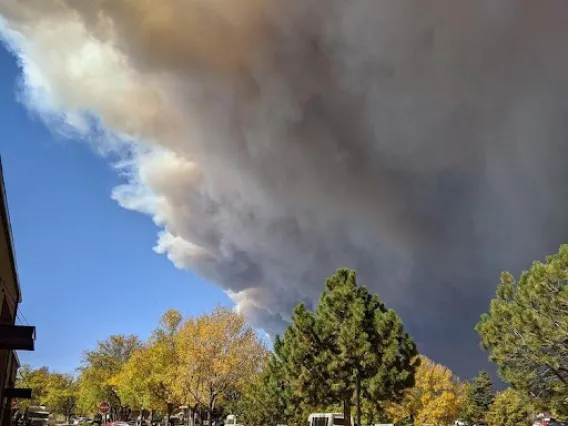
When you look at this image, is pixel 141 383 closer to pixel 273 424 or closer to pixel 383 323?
pixel 273 424

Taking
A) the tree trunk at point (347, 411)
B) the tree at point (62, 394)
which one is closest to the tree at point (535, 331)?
the tree trunk at point (347, 411)

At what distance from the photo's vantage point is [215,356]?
5388 cm

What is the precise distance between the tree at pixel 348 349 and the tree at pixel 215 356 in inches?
830

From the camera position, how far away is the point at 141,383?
69.1m

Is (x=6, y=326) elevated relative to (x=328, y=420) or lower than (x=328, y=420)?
elevated

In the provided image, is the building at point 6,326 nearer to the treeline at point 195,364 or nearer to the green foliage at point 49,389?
the treeline at point 195,364

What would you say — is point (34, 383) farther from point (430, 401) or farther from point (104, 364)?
point (430, 401)

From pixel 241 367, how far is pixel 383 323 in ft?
89.9

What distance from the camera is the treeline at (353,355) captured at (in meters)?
21.1

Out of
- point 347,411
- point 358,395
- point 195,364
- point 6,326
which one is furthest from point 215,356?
point 6,326

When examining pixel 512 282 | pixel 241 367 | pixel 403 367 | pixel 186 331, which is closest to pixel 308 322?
pixel 403 367

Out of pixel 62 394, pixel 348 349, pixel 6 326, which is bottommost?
pixel 62 394

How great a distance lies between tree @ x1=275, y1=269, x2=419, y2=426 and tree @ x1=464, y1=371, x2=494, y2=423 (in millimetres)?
77125

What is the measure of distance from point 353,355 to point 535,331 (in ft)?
38.5
